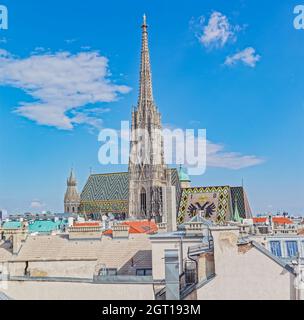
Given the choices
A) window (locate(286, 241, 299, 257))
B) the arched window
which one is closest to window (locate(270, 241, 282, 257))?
window (locate(286, 241, 299, 257))

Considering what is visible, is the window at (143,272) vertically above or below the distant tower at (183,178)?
below

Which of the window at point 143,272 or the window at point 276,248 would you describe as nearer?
the window at point 276,248

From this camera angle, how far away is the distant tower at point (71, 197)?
10695 cm

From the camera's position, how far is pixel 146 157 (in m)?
82.9

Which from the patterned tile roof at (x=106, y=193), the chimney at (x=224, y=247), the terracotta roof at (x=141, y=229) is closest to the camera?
the chimney at (x=224, y=247)

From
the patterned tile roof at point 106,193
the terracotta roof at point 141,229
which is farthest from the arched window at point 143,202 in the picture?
the terracotta roof at point 141,229

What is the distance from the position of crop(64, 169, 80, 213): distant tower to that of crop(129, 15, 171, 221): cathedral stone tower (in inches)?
1016

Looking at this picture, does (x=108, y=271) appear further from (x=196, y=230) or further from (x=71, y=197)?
(x=71, y=197)

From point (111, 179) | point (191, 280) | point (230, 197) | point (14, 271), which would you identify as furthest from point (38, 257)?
point (111, 179)

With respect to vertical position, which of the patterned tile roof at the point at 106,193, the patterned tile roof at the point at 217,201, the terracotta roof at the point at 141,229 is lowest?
the terracotta roof at the point at 141,229

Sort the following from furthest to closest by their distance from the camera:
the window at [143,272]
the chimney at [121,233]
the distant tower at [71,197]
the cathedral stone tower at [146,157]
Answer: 1. the distant tower at [71,197]
2. the cathedral stone tower at [146,157]
3. the chimney at [121,233]
4. the window at [143,272]

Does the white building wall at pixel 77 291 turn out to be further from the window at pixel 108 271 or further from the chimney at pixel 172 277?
the window at pixel 108 271

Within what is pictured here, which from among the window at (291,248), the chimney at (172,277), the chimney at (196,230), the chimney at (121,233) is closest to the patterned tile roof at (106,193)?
the chimney at (121,233)

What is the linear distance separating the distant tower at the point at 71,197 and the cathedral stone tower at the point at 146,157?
1016 inches
